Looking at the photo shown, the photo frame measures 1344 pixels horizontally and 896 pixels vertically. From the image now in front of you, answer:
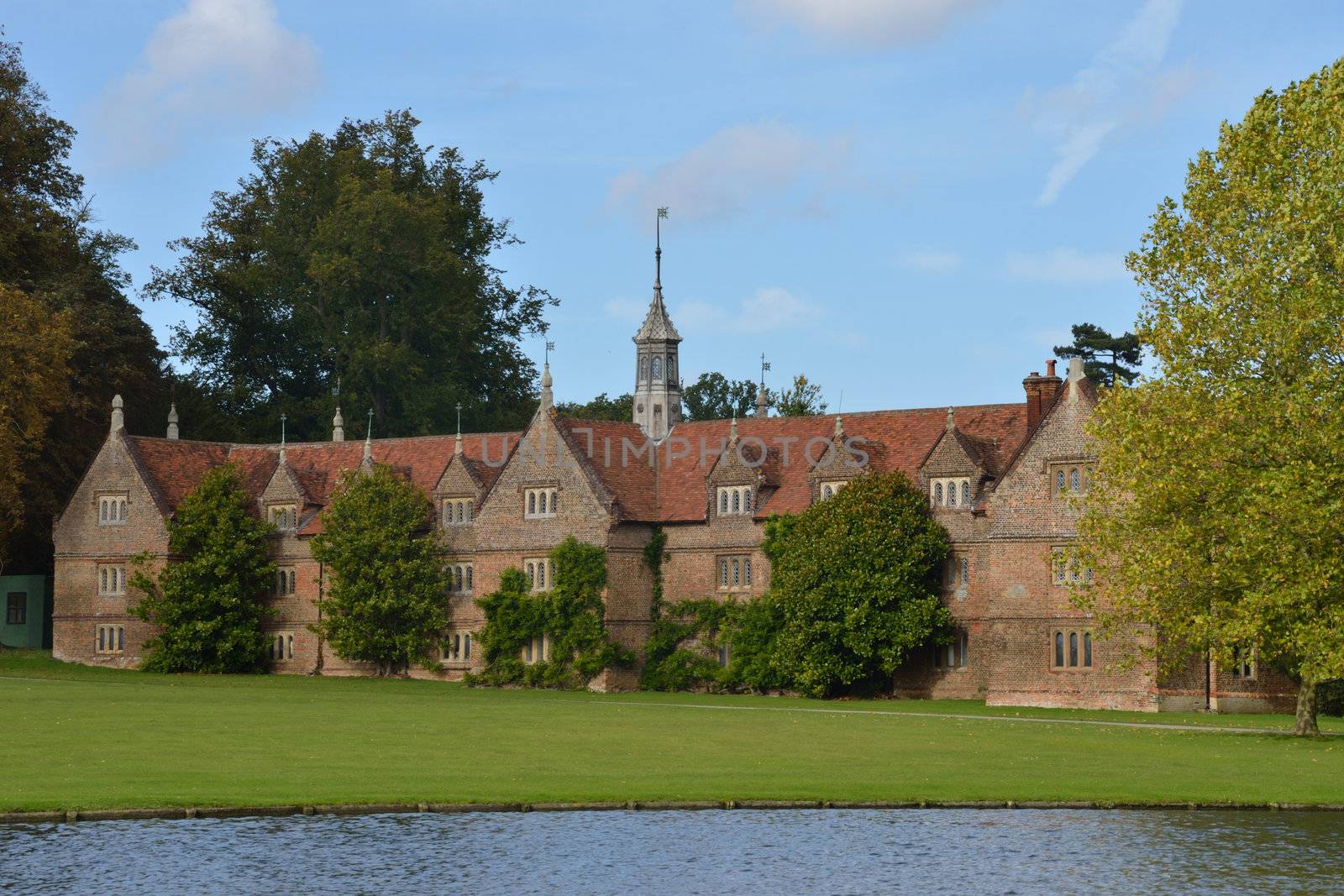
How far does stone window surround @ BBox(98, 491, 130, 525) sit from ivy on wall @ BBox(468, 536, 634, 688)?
16.9 m

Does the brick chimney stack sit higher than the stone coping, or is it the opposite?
the brick chimney stack

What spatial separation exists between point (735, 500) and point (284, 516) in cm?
1933

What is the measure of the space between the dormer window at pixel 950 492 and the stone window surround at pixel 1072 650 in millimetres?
5193

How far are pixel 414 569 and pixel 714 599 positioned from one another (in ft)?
37.7

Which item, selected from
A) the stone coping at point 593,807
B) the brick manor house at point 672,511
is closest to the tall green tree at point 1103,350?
the brick manor house at point 672,511

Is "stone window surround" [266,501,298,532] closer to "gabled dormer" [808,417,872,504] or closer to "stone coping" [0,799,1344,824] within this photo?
"gabled dormer" [808,417,872,504]

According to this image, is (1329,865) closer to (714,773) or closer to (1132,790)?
(1132,790)

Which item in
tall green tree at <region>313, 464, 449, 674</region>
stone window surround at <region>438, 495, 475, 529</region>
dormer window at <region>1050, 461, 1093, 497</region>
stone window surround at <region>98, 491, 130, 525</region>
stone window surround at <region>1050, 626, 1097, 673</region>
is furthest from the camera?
stone window surround at <region>98, 491, 130, 525</region>

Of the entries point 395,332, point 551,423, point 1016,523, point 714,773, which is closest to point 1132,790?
point 714,773

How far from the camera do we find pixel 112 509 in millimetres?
73375

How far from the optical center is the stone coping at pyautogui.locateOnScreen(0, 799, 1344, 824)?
26.7 meters

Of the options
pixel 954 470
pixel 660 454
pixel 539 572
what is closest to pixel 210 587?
pixel 539 572

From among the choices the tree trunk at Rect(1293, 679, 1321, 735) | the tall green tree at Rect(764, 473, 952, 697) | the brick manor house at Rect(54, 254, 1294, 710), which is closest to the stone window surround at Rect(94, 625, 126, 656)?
the brick manor house at Rect(54, 254, 1294, 710)

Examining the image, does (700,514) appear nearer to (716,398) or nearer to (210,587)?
(210,587)
